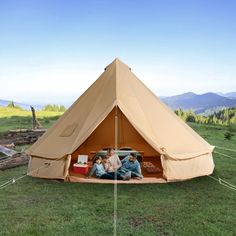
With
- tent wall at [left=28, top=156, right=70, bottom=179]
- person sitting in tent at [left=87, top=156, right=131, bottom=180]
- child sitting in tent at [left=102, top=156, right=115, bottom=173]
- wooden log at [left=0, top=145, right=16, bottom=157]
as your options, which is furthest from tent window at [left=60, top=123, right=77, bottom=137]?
wooden log at [left=0, top=145, right=16, bottom=157]

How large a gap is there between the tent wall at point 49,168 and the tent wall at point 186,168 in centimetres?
217

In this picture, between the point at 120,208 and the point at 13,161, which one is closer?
the point at 120,208

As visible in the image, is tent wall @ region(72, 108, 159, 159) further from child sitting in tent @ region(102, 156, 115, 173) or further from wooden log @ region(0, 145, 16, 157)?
child sitting in tent @ region(102, 156, 115, 173)

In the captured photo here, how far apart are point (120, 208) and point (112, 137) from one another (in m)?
5.67

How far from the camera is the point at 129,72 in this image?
33.1 feet

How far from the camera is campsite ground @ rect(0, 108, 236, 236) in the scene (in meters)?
5.41

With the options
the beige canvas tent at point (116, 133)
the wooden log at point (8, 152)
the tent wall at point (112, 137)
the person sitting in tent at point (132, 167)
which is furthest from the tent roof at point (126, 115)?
the wooden log at point (8, 152)

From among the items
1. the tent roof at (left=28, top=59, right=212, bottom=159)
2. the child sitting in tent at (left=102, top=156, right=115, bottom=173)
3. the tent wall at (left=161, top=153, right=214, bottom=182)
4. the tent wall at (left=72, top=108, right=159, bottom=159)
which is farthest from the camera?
Result: the tent wall at (left=72, top=108, right=159, bottom=159)

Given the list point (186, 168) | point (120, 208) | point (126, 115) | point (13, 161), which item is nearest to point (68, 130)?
point (126, 115)

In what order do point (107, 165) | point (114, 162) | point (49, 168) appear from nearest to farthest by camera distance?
point (49, 168)
point (107, 165)
point (114, 162)

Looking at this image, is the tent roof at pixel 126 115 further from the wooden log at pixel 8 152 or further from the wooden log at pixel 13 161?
the wooden log at pixel 8 152

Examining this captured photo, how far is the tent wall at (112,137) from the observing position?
38.6ft

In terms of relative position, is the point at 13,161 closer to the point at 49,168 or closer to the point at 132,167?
the point at 49,168

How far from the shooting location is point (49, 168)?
8391 mm
